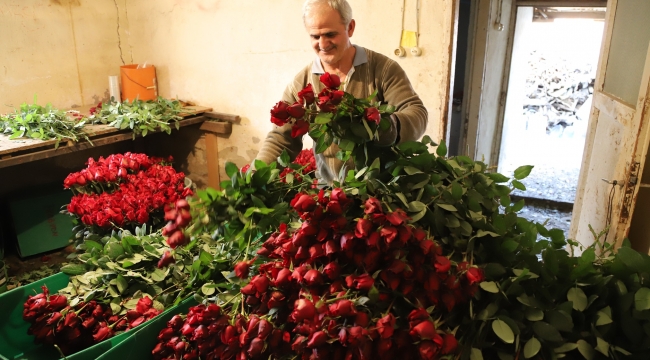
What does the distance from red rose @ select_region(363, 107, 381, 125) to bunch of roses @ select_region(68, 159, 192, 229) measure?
1193 millimetres

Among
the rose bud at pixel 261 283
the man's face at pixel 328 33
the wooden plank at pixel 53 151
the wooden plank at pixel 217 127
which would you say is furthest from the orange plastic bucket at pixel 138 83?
the rose bud at pixel 261 283

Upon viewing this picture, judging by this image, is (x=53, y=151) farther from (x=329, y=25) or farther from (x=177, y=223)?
(x=177, y=223)

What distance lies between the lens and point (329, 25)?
1524 millimetres

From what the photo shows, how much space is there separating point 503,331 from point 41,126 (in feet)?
9.75

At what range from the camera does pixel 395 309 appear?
871 millimetres

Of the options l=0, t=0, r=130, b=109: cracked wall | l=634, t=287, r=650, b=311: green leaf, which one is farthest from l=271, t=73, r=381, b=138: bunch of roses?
l=0, t=0, r=130, b=109: cracked wall

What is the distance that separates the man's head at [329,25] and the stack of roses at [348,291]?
0.81 m

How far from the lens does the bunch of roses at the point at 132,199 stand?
1.93 metres

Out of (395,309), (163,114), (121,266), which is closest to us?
(395,309)

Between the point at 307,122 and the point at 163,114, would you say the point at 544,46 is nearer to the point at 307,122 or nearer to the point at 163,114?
the point at 163,114

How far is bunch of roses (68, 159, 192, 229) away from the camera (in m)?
1.93

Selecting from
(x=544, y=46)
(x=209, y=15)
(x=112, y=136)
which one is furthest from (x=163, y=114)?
(x=544, y=46)

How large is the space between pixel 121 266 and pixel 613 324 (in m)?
→ 1.23

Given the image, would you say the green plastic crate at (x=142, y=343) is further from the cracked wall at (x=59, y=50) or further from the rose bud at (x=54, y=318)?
the cracked wall at (x=59, y=50)
